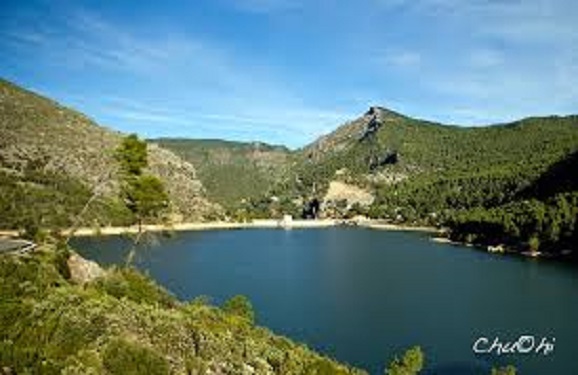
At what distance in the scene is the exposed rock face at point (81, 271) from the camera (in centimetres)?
3462

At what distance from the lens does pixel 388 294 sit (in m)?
83.6

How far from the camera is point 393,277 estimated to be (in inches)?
3900

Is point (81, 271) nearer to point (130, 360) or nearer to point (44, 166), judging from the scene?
point (130, 360)

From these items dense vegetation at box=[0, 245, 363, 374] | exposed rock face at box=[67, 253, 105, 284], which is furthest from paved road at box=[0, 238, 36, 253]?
exposed rock face at box=[67, 253, 105, 284]

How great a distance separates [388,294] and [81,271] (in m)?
53.1

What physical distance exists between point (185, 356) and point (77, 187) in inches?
6162

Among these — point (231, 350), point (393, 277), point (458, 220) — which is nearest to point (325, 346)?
point (231, 350)

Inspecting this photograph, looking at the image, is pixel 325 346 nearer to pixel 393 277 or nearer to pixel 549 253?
pixel 393 277

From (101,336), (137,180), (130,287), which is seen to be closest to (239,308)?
(130,287)

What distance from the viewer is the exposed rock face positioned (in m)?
34.6

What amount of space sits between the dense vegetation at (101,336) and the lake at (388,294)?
531 centimetres

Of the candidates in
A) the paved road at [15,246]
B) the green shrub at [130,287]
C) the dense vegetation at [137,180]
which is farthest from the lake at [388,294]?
the paved road at [15,246]

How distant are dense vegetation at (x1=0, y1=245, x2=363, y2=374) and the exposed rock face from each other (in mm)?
1898

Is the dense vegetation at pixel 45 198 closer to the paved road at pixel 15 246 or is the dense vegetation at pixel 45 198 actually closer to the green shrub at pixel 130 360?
the paved road at pixel 15 246
